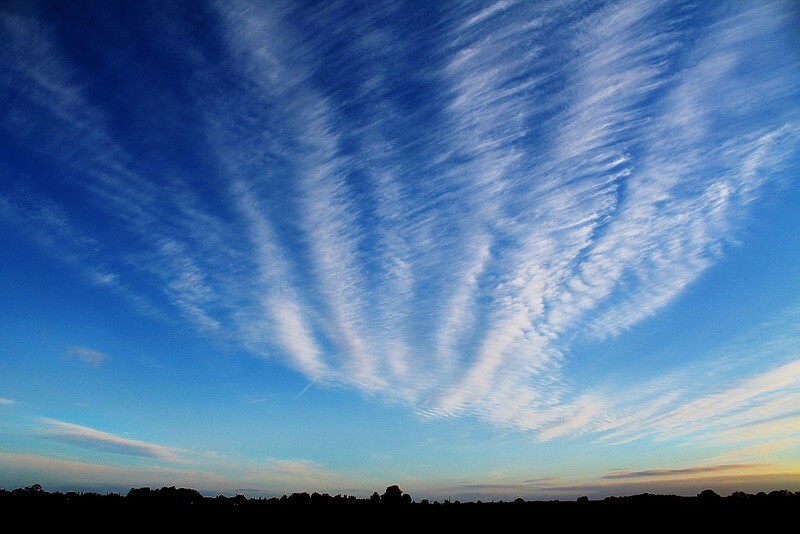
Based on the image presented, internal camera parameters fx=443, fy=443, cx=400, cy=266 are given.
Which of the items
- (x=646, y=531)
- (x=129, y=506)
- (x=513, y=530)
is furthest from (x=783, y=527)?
(x=129, y=506)

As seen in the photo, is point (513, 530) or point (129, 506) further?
point (129, 506)

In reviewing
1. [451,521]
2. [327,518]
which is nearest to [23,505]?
[327,518]

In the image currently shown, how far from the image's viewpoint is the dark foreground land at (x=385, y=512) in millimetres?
106562

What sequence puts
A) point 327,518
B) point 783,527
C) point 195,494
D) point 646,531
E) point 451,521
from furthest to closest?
point 195,494 < point 327,518 < point 451,521 < point 646,531 < point 783,527

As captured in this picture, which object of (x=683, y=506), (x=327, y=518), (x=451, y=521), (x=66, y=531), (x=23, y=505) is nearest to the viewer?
(x=66, y=531)

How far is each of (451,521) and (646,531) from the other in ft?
197

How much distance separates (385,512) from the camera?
525 feet

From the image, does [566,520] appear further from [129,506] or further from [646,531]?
[129,506]

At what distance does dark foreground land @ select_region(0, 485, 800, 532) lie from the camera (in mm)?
106562

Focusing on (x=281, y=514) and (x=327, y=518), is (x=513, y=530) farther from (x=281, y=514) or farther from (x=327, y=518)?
(x=281, y=514)

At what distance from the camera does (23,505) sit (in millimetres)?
126375

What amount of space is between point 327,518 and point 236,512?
108ft

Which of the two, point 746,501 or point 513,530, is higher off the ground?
point 746,501

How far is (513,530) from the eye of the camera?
402 feet
